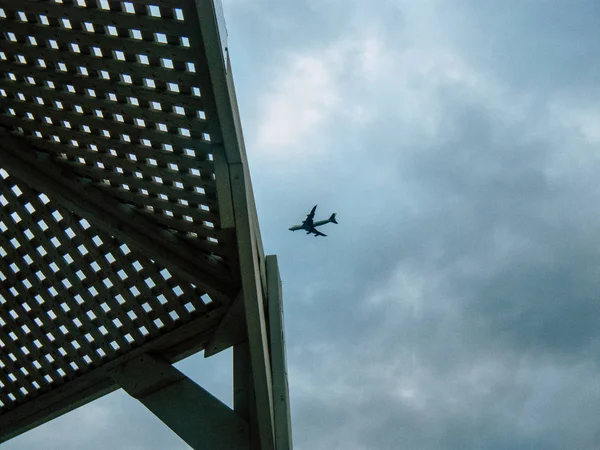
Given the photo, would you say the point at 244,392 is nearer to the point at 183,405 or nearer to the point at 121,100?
the point at 183,405

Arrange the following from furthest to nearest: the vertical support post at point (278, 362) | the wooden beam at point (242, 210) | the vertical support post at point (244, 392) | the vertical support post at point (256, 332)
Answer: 1. the vertical support post at point (244, 392)
2. the vertical support post at point (278, 362)
3. the vertical support post at point (256, 332)
4. the wooden beam at point (242, 210)

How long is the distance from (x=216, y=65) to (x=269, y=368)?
1847mm

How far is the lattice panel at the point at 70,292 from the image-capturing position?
4.36 metres

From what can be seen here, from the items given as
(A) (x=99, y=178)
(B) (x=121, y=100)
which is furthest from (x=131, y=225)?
(B) (x=121, y=100)

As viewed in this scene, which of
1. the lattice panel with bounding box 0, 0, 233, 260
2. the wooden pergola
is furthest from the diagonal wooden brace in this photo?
the lattice panel with bounding box 0, 0, 233, 260

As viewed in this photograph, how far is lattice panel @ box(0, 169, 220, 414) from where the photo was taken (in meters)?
4.36

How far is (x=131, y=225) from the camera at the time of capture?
4219 mm

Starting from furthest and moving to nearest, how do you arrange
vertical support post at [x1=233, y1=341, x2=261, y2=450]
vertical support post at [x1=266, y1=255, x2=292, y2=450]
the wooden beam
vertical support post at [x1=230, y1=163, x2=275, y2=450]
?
vertical support post at [x1=233, y1=341, x2=261, y2=450]
vertical support post at [x1=266, y1=255, x2=292, y2=450]
vertical support post at [x1=230, y1=163, x2=275, y2=450]
the wooden beam

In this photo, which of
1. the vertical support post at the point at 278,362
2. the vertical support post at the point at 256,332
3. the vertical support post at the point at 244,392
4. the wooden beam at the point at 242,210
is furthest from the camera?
the vertical support post at the point at 244,392

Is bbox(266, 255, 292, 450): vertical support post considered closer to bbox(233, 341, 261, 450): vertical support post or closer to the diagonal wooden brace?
bbox(233, 341, 261, 450): vertical support post

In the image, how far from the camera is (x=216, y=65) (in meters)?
3.00

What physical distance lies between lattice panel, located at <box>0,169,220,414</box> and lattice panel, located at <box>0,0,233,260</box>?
39 cm

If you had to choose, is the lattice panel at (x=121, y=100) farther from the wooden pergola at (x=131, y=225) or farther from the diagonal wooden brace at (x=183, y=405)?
the diagonal wooden brace at (x=183, y=405)

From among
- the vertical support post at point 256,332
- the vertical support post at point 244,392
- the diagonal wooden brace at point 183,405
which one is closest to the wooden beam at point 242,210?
the vertical support post at point 256,332
